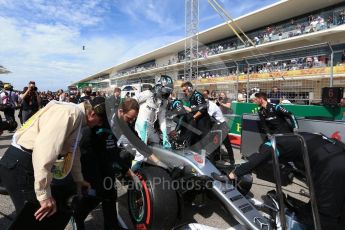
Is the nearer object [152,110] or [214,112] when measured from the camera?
[152,110]

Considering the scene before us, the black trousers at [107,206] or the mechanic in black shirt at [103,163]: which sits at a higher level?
the mechanic in black shirt at [103,163]

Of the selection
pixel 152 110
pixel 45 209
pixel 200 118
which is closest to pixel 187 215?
pixel 152 110

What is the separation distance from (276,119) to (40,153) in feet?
14.9

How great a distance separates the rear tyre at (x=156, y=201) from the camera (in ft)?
9.46

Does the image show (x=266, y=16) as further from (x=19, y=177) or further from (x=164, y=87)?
(x=19, y=177)

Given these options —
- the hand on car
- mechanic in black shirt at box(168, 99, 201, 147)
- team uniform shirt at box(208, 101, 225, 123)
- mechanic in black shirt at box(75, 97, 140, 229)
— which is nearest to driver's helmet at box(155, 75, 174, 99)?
mechanic in black shirt at box(168, 99, 201, 147)

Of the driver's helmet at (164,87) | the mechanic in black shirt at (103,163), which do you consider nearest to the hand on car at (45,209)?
the mechanic in black shirt at (103,163)

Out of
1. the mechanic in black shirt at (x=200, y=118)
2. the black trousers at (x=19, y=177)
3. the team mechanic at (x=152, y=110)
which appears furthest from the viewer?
the mechanic in black shirt at (x=200, y=118)

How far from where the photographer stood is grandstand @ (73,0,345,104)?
8695mm

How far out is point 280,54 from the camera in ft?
31.9

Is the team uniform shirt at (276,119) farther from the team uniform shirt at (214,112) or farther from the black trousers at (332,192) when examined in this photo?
the black trousers at (332,192)

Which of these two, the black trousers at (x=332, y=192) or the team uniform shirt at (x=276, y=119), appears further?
the team uniform shirt at (x=276, y=119)

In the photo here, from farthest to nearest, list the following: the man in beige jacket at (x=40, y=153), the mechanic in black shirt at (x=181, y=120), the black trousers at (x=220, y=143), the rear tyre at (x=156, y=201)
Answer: the black trousers at (x=220, y=143) < the mechanic in black shirt at (x=181, y=120) < the rear tyre at (x=156, y=201) < the man in beige jacket at (x=40, y=153)

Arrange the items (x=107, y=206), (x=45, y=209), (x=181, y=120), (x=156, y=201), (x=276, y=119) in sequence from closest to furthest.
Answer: (x=45, y=209) → (x=156, y=201) → (x=107, y=206) → (x=276, y=119) → (x=181, y=120)
